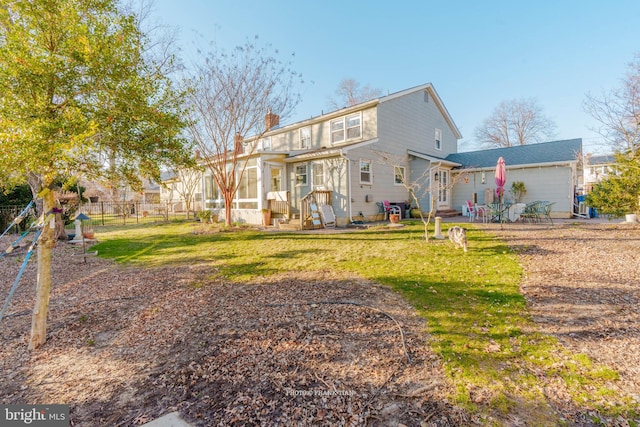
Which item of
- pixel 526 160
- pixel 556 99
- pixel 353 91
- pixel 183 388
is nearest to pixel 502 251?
pixel 183 388

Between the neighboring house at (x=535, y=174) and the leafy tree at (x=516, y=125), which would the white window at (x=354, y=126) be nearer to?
the neighboring house at (x=535, y=174)

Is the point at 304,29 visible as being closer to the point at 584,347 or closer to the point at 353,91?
the point at 584,347

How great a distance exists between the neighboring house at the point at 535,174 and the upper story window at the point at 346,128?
6261mm

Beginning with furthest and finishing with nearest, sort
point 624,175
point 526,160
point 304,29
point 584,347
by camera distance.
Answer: point 526,160
point 304,29
point 624,175
point 584,347

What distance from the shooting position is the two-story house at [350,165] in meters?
13.4

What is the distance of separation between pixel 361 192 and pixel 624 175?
940 centimetres

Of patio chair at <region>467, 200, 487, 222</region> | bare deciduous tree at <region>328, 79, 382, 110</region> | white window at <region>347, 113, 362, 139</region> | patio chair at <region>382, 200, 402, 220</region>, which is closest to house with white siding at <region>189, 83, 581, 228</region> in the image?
white window at <region>347, 113, 362, 139</region>

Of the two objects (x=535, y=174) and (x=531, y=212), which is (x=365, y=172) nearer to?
(x=531, y=212)

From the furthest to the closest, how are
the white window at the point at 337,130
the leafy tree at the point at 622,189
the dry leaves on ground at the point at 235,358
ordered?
the white window at the point at 337,130 → the leafy tree at the point at 622,189 → the dry leaves on ground at the point at 235,358

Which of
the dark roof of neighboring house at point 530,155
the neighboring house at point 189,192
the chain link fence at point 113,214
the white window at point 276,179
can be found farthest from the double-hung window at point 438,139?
the chain link fence at point 113,214

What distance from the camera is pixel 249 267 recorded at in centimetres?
649

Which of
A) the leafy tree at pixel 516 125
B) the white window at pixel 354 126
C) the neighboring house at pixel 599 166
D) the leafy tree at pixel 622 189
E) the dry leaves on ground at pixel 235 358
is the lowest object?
the dry leaves on ground at pixel 235 358

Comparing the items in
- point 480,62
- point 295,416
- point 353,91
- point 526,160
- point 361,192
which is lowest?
point 295,416

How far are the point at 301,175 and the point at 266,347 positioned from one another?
12337 mm
